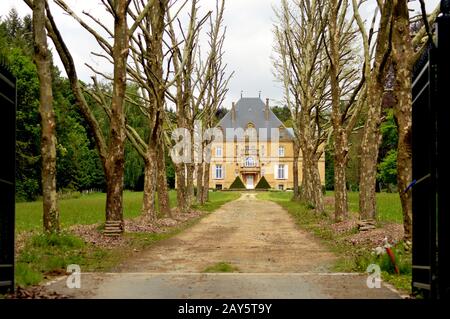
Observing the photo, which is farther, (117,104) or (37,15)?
(117,104)

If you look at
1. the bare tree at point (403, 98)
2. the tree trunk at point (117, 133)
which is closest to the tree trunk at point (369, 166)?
the bare tree at point (403, 98)

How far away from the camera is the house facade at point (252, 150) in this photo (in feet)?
295

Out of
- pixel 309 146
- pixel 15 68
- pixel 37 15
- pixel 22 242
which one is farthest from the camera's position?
pixel 15 68

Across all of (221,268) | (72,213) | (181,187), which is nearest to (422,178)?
(221,268)

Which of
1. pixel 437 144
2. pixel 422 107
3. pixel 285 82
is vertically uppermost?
pixel 285 82

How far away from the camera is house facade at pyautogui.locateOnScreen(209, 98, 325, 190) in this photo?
8994 centimetres

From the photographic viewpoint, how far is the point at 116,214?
620 inches

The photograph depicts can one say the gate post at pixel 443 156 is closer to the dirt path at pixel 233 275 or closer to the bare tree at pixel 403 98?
the dirt path at pixel 233 275

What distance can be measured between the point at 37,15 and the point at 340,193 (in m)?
12.3

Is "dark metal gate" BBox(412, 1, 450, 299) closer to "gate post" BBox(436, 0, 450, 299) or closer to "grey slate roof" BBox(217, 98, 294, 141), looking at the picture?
"gate post" BBox(436, 0, 450, 299)

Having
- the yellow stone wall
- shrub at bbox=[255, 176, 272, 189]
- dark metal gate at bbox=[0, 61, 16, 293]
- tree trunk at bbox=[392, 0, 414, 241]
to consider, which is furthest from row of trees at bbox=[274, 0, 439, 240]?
the yellow stone wall

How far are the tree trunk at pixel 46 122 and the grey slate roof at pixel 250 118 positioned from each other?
79068mm
